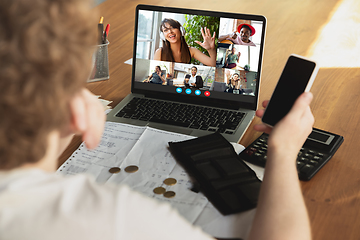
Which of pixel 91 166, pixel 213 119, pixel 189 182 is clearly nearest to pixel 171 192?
pixel 189 182

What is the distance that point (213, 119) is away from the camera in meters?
1.09

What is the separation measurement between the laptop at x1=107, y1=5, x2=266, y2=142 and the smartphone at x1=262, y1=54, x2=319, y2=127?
19 cm

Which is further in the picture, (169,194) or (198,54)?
(198,54)

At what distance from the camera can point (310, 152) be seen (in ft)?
2.99

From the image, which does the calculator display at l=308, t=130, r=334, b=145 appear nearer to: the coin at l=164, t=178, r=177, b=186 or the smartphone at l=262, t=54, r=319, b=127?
the smartphone at l=262, t=54, r=319, b=127

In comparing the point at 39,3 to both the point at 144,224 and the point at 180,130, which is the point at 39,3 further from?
the point at 180,130

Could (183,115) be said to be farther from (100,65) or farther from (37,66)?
(37,66)

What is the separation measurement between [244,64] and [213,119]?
0.19m

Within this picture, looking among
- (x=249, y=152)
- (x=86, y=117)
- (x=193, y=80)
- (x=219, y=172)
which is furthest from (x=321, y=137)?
(x=86, y=117)

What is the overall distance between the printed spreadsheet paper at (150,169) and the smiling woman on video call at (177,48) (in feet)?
0.84

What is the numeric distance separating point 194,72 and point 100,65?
401mm

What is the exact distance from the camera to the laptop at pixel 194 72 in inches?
42.7

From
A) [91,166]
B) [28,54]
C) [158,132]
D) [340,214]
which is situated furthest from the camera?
[158,132]

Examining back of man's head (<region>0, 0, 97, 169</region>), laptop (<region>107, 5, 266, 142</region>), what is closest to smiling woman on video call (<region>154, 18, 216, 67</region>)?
laptop (<region>107, 5, 266, 142</region>)
